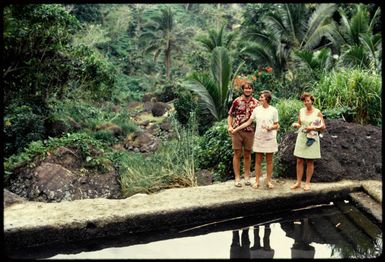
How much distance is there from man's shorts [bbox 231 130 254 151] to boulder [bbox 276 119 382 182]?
785mm

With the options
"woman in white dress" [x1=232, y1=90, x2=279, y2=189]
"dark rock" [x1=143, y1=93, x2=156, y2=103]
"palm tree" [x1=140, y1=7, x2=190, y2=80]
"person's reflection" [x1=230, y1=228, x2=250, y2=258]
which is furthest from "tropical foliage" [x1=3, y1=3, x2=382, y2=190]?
"palm tree" [x1=140, y1=7, x2=190, y2=80]

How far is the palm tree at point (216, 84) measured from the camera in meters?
11.6

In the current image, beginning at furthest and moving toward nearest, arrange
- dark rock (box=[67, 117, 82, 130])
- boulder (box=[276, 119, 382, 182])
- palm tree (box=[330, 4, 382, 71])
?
dark rock (box=[67, 117, 82, 130]), palm tree (box=[330, 4, 382, 71]), boulder (box=[276, 119, 382, 182])

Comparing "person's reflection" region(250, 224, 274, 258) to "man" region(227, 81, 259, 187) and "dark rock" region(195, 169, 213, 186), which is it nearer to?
"man" region(227, 81, 259, 187)

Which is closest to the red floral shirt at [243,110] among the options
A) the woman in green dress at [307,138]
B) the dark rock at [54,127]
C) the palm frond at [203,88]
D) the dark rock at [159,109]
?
the woman in green dress at [307,138]

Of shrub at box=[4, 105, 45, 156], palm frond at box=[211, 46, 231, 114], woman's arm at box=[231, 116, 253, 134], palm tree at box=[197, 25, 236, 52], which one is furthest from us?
palm tree at box=[197, 25, 236, 52]

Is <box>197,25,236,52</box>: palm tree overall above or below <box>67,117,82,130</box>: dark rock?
above

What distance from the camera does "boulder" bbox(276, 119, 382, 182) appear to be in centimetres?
621

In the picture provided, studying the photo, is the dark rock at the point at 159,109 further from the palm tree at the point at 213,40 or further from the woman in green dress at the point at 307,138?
the woman in green dress at the point at 307,138

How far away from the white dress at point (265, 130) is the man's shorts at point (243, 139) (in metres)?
0.20

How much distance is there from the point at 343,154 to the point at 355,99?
177cm

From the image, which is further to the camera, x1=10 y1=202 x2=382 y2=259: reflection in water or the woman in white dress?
the woman in white dress

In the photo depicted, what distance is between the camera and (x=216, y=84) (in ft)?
39.1

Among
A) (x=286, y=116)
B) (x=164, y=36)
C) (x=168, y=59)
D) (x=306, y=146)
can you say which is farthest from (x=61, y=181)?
(x=168, y=59)
